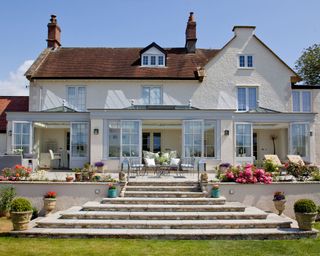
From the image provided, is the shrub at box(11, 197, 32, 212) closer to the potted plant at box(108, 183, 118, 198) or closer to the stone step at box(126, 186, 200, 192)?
the potted plant at box(108, 183, 118, 198)

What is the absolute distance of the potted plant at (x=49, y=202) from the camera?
1239 centimetres

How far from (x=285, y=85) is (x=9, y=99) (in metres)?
20.8

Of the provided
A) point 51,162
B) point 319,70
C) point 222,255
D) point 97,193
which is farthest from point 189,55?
point 319,70

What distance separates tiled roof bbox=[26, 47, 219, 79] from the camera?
910 inches

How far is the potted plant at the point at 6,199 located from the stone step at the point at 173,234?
3422mm

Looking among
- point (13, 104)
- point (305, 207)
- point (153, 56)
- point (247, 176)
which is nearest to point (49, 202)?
point (247, 176)

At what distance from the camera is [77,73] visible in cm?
2312

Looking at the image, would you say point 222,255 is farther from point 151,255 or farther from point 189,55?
point 189,55

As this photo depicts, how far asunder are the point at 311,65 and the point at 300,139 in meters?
24.6

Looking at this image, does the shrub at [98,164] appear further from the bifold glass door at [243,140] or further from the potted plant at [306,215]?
the potted plant at [306,215]

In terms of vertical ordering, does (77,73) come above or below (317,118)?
above

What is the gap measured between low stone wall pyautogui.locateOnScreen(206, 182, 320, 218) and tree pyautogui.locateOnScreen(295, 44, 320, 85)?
31.4 meters

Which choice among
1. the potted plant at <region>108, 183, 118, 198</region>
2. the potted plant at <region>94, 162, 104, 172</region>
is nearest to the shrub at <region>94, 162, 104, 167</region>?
the potted plant at <region>94, 162, 104, 172</region>

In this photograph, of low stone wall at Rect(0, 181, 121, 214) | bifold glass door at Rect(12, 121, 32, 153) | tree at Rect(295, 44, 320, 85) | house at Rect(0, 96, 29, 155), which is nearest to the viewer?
low stone wall at Rect(0, 181, 121, 214)
